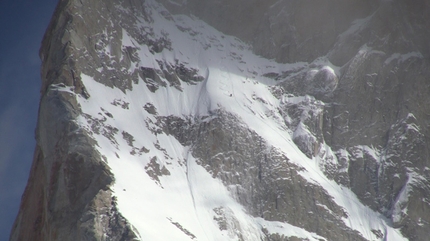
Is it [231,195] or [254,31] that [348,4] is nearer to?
[254,31]

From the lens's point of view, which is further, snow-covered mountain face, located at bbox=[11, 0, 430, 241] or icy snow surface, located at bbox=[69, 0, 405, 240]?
icy snow surface, located at bbox=[69, 0, 405, 240]

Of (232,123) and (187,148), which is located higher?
(187,148)

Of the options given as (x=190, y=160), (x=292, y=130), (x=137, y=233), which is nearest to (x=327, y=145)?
(x=292, y=130)

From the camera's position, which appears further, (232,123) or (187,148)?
(232,123)

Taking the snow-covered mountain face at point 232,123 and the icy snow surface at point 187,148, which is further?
the icy snow surface at point 187,148
